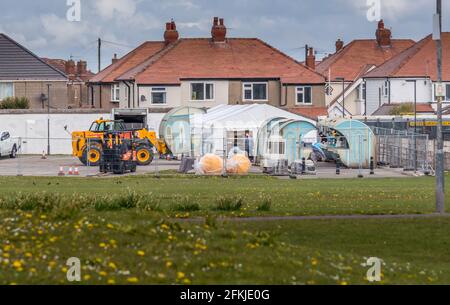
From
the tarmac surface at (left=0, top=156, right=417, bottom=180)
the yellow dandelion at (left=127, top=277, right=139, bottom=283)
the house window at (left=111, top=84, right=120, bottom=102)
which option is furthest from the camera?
the house window at (left=111, top=84, right=120, bottom=102)

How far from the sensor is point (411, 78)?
96.8 meters

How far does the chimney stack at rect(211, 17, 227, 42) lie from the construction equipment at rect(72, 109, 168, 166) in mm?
18249

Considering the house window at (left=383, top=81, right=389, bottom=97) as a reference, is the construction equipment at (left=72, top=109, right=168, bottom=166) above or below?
below

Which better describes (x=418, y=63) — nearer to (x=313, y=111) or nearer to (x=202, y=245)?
(x=313, y=111)

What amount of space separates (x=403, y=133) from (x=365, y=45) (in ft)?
178

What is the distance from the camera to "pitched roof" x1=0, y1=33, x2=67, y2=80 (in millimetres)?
100562

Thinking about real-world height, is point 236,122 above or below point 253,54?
below

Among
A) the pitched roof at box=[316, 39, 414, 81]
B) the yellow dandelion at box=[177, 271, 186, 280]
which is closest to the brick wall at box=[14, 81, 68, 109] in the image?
the pitched roof at box=[316, 39, 414, 81]

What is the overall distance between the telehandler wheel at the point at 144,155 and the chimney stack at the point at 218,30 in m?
32.7

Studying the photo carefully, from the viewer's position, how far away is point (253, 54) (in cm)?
9244

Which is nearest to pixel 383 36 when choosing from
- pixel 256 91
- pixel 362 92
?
pixel 362 92

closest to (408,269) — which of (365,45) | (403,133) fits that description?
(403,133)

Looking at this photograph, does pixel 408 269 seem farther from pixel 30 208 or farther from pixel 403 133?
pixel 403 133

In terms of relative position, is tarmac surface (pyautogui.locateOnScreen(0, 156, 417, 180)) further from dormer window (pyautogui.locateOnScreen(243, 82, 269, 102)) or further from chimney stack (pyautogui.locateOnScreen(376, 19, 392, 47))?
chimney stack (pyautogui.locateOnScreen(376, 19, 392, 47))
